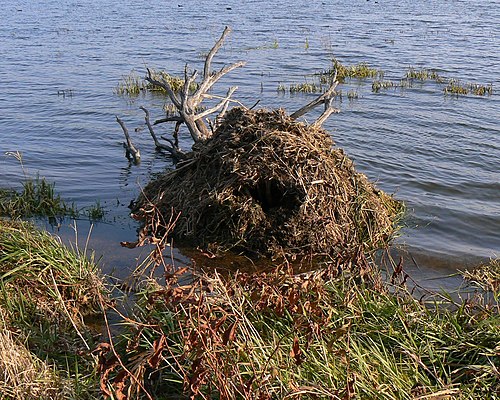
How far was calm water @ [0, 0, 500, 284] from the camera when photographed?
9.45 meters

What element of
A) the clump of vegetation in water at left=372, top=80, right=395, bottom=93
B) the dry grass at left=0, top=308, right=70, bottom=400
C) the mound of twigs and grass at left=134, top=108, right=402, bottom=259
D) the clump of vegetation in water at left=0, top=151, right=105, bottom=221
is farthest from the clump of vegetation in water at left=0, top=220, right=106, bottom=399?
the clump of vegetation in water at left=372, top=80, right=395, bottom=93

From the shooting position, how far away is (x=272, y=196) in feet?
25.6

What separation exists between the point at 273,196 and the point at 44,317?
346cm

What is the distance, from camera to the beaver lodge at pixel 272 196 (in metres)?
7.30

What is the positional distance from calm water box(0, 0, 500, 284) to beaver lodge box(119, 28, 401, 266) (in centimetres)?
89

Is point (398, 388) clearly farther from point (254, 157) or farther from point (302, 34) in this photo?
point (302, 34)

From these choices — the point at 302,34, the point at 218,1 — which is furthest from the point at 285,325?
the point at 218,1

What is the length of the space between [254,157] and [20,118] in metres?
9.64

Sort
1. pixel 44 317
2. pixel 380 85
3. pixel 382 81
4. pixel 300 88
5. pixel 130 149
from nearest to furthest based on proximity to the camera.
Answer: pixel 44 317
pixel 130 149
pixel 300 88
pixel 380 85
pixel 382 81

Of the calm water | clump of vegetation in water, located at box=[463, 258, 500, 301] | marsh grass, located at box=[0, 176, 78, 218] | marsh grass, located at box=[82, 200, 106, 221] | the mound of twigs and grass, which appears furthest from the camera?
the calm water

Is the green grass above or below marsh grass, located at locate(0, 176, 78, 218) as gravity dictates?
above

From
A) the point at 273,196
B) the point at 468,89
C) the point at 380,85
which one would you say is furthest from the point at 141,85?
the point at 273,196

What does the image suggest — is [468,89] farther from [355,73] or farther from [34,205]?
[34,205]

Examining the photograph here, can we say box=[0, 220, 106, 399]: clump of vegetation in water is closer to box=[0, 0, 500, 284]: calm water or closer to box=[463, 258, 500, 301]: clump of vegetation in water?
box=[0, 0, 500, 284]: calm water
